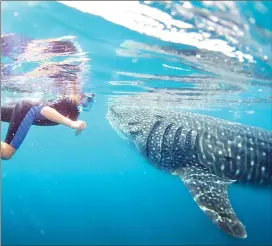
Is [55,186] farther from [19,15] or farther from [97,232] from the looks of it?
[19,15]

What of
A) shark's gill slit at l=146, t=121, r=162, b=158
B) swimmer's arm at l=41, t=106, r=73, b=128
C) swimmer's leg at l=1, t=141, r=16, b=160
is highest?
swimmer's arm at l=41, t=106, r=73, b=128

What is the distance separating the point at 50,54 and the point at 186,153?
504 centimetres

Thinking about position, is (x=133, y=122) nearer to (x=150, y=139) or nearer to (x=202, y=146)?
(x=150, y=139)

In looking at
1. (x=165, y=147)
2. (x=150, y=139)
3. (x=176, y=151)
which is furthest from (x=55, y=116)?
(x=176, y=151)

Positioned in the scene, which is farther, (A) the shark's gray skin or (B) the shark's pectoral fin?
(A) the shark's gray skin

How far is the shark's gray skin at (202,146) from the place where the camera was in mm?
7363

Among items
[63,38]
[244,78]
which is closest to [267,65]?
[244,78]

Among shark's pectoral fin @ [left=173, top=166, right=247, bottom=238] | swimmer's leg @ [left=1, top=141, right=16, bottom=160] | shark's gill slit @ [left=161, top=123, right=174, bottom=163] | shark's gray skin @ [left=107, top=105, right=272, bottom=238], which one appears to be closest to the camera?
shark's pectoral fin @ [left=173, top=166, right=247, bottom=238]

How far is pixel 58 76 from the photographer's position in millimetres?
12094

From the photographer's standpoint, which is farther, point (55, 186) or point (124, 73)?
point (55, 186)

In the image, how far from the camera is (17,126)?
6.38 m

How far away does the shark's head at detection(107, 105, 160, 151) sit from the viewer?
8000 mm

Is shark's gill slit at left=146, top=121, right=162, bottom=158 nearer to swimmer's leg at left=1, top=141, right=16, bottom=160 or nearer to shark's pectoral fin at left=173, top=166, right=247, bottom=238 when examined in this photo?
shark's pectoral fin at left=173, top=166, right=247, bottom=238

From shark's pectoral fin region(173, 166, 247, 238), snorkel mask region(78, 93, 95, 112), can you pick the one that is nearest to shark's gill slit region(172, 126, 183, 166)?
shark's pectoral fin region(173, 166, 247, 238)
